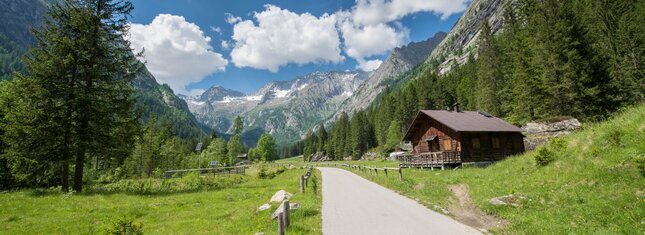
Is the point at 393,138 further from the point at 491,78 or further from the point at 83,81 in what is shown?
the point at 83,81

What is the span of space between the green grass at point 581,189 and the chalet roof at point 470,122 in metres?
16.1

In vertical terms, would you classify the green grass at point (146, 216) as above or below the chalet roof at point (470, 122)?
below

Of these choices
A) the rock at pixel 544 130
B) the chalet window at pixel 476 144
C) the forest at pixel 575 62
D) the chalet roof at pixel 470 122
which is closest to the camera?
the rock at pixel 544 130

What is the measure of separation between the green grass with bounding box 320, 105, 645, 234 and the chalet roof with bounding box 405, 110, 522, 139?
52.8 ft

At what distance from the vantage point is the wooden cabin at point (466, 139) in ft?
111

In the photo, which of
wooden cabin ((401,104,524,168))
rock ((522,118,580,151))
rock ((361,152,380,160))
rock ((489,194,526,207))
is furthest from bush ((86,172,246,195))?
rock ((361,152,380,160))

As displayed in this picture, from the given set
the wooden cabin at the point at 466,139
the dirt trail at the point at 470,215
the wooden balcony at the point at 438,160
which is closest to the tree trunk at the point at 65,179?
the dirt trail at the point at 470,215

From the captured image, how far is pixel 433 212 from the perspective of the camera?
40.5 feet

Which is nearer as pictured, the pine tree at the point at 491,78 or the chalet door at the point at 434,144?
the chalet door at the point at 434,144

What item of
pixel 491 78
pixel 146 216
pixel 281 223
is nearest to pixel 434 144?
pixel 491 78

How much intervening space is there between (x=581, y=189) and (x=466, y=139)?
24008 mm

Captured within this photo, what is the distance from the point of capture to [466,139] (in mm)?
34406

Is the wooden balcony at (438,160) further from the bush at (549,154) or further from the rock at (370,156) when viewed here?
the rock at (370,156)

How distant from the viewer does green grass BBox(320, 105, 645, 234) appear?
882 cm
